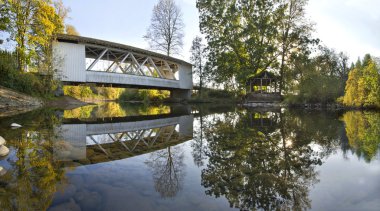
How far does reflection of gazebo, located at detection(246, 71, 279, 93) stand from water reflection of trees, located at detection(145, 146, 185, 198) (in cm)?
2506

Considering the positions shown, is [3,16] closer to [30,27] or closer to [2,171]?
[30,27]

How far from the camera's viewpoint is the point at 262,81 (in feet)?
98.3

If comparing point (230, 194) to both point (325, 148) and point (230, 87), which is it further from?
point (230, 87)

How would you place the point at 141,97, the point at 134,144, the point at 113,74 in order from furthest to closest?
the point at 141,97
the point at 113,74
the point at 134,144

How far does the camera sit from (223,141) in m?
5.30

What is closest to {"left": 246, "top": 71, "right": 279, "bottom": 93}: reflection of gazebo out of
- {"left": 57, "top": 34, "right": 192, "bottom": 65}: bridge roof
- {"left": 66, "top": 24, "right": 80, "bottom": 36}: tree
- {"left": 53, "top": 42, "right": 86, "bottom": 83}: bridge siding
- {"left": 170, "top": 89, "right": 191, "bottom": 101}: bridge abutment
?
{"left": 170, "top": 89, "right": 191, "bottom": 101}: bridge abutment

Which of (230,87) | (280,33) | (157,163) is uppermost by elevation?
(280,33)

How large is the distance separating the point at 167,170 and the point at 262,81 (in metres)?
28.7

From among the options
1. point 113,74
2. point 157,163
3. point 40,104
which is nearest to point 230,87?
point 113,74

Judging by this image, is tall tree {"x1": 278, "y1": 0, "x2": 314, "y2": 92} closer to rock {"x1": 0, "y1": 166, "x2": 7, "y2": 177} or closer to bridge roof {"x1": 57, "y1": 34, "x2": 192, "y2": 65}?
bridge roof {"x1": 57, "y1": 34, "x2": 192, "y2": 65}

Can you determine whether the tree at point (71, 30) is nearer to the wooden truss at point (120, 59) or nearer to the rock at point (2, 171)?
the wooden truss at point (120, 59)

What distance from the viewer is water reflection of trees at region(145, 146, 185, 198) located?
2.59m

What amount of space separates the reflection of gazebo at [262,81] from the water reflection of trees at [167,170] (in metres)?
25.1

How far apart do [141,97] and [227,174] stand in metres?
39.2
